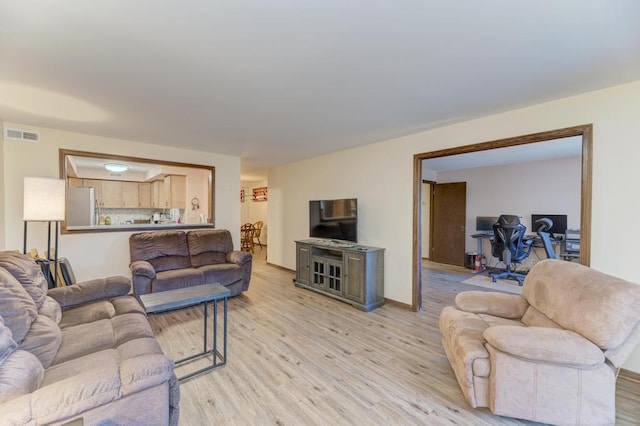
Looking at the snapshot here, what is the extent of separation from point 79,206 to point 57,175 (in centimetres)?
79

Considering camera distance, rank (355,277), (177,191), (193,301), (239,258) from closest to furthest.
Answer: (193,301) < (355,277) < (239,258) < (177,191)

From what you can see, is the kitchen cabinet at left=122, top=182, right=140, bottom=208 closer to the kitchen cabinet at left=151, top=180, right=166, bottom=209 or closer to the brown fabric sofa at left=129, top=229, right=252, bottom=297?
the kitchen cabinet at left=151, top=180, right=166, bottom=209

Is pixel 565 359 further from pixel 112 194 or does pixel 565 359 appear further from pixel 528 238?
pixel 112 194

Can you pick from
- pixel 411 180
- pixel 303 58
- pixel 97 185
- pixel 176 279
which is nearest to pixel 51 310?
pixel 176 279

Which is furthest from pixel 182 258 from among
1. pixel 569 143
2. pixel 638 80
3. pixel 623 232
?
pixel 569 143

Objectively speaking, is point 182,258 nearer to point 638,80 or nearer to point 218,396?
point 218,396

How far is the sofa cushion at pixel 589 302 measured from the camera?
5.17 feet

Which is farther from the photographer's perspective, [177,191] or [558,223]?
[177,191]

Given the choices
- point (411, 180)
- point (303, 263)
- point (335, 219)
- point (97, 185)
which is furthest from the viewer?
point (97, 185)

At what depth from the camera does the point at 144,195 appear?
7.46 m

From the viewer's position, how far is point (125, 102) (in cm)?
255

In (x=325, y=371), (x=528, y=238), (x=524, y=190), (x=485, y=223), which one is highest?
(x=524, y=190)

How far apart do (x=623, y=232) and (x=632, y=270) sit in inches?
11.7

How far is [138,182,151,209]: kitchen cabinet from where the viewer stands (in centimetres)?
738
